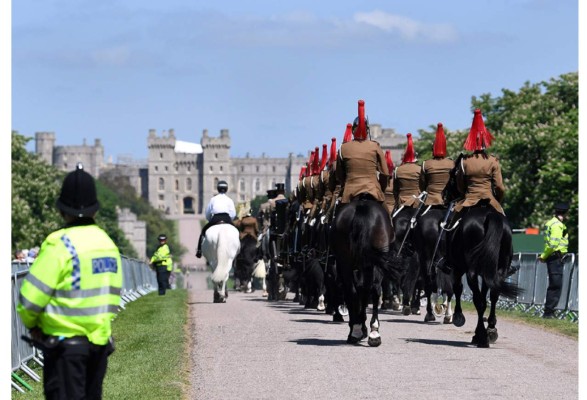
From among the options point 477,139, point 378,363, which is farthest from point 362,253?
point 378,363

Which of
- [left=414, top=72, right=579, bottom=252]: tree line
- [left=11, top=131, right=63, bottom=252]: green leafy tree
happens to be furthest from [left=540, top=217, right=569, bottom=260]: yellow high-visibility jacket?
[left=11, top=131, right=63, bottom=252]: green leafy tree

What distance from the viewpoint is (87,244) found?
9.05m

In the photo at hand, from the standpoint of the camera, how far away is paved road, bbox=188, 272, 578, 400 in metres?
13.3

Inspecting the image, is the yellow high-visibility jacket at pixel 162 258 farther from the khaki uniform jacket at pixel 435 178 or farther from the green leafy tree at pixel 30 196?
the green leafy tree at pixel 30 196

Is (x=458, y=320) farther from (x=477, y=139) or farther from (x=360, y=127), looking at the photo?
(x=360, y=127)

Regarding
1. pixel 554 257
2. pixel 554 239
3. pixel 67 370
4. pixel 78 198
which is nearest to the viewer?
pixel 67 370

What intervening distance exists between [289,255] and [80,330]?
20.3 metres

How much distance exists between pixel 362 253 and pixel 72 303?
890cm

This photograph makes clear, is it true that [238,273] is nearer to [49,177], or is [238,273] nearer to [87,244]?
[87,244]

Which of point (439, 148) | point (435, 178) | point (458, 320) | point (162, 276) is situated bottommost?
point (162, 276)

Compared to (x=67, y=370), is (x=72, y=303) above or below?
above

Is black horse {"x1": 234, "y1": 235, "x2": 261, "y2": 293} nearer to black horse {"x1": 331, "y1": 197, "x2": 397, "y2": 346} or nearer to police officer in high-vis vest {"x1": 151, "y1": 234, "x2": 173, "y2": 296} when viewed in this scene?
police officer in high-vis vest {"x1": 151, "y1": 234, "x2": 173, "y2": 296}

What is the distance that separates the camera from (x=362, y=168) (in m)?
18.1
